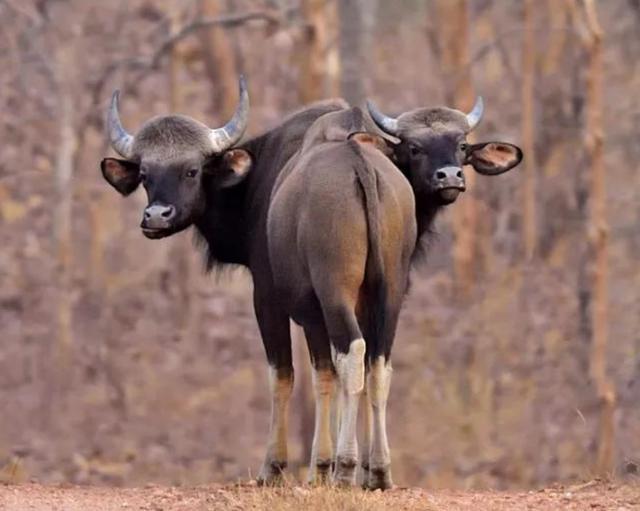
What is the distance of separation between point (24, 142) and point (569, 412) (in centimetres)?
1324

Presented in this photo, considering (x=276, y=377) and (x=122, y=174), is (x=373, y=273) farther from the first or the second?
(x=122, y=174)

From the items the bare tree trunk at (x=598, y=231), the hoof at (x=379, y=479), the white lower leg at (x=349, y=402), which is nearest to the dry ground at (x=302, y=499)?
the hoof at (x=379, y=479)

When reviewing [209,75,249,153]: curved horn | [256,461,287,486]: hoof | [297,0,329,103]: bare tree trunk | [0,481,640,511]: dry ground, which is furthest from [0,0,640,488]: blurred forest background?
[209,75,249,153]: curved horn

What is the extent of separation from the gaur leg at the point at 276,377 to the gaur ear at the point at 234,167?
0.88 m

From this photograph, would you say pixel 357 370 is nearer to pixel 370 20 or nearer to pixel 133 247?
pixel 133 247

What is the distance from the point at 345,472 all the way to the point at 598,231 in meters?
8.75

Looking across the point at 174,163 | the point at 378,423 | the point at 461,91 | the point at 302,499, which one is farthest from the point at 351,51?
the point at 302,499

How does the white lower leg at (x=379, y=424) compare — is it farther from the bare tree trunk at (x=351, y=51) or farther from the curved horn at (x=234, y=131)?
the bare tree trunk at (x=351, y=51)

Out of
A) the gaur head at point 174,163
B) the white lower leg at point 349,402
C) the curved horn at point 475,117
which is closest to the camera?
the white lower leg at point 349,402

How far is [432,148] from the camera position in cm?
1050

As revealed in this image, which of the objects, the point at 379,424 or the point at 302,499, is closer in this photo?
the point at 302,499

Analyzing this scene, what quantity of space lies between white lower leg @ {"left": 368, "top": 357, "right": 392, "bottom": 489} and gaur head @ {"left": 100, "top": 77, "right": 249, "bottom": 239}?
1.88m

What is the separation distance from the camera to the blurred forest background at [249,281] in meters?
18.2

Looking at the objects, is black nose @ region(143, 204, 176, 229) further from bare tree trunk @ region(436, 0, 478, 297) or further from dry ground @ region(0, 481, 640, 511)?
bare tree trunk @ region(436, 0, 478, 297)
